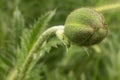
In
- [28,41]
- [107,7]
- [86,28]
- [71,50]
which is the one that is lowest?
[86,28]

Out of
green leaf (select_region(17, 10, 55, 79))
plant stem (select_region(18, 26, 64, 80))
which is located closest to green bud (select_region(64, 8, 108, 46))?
plant stem (select_region(18, 26, 64, 80))

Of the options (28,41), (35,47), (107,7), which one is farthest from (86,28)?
(107,7)

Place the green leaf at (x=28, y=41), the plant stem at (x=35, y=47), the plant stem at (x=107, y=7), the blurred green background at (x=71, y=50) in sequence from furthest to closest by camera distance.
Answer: the blurred green background at (x=71, y=50) → the plant stem at (x=107, y=7) → the green leaf at (x=28, y=41) → the plant stem at (x=35, y=47)

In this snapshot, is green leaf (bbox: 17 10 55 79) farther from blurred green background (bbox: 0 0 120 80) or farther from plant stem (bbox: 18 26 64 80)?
blurred green background (bbox: 0 0 120 80)

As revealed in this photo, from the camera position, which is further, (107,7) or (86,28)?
(107,7)

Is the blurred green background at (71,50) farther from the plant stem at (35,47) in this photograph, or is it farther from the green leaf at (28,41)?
the plant stem at (35,47)

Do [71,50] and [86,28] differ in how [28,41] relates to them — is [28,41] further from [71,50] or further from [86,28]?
[71,50]

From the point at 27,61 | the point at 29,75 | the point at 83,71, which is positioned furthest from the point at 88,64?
the point at 27,61

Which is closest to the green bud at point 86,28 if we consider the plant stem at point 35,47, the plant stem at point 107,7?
the plant stem at point 35,47

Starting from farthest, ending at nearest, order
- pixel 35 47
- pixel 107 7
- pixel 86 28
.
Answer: pixel 107 7, pixel 35 47, pixel 86 28
